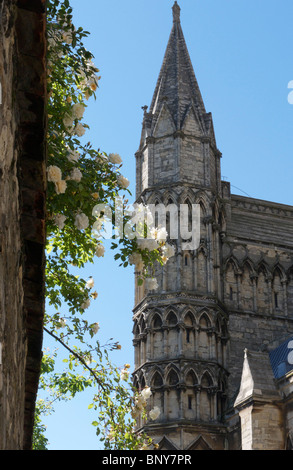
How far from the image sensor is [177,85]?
41781mm

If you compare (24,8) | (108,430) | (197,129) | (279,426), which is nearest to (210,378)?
(279,426)

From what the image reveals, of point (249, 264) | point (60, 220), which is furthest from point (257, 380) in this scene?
point (60, 220)

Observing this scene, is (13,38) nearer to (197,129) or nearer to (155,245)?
(155,245)

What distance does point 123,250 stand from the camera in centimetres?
930

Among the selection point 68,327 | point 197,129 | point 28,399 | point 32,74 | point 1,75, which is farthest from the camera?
point 197,129

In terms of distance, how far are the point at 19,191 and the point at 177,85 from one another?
1478 inches

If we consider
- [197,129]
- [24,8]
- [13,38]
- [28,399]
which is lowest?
[28,399]

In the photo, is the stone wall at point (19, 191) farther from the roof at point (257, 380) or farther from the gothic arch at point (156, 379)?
the gothic arch at point (156, 379)

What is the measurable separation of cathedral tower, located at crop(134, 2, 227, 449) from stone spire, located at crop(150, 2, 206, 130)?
0.06 metres

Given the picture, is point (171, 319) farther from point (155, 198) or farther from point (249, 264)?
point (249, 264)

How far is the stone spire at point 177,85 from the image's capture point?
40.9 metres

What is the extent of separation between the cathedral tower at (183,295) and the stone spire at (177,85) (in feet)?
0.19

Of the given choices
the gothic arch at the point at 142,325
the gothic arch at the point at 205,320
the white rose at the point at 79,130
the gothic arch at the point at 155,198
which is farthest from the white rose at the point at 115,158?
the gothic arch at the point at 155,198

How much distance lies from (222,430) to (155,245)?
1056 inches
